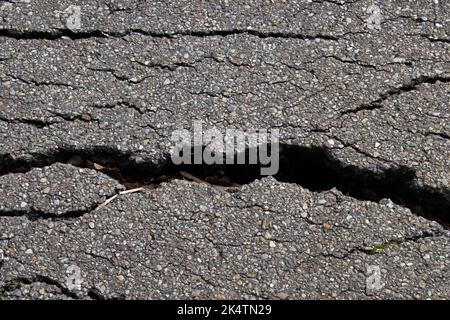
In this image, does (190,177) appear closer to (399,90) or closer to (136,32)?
(136,32)

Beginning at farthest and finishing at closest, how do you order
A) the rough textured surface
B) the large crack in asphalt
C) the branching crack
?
the large crack in asphalt → the branching crack → the rough textured surface

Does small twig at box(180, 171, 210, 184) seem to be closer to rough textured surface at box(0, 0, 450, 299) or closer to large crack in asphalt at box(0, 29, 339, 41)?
rough textured surface at box(0, 0, 450, 299)

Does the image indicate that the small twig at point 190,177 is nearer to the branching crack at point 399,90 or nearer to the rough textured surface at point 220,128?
the rough textured surface at point 220,128

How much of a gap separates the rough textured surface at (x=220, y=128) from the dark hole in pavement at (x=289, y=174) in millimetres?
14

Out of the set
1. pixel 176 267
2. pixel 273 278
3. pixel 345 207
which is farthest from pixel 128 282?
pixel 345 207

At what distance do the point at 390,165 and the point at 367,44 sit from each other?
0.64 m

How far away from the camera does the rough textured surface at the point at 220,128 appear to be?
2959mm

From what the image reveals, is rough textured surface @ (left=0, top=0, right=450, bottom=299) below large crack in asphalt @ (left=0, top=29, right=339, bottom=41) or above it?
below

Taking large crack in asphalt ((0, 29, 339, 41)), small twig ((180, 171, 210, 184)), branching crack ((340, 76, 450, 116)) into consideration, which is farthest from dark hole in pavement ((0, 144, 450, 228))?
large crack in asphalt ((0, 29, 339, 41))

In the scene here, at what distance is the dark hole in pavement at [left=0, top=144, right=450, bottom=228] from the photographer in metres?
3.16

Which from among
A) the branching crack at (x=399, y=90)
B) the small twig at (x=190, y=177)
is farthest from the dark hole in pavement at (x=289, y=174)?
the branching crack at (x=399, y=90)

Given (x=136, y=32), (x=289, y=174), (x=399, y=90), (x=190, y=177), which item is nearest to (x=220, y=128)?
(x=190, y=177)

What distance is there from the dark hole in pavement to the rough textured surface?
0.04ft

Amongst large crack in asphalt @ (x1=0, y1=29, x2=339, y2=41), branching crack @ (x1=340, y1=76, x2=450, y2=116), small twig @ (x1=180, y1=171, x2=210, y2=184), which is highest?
large crack in asphalt @ (x1=0, y1=29, x2=339, y2=41)
